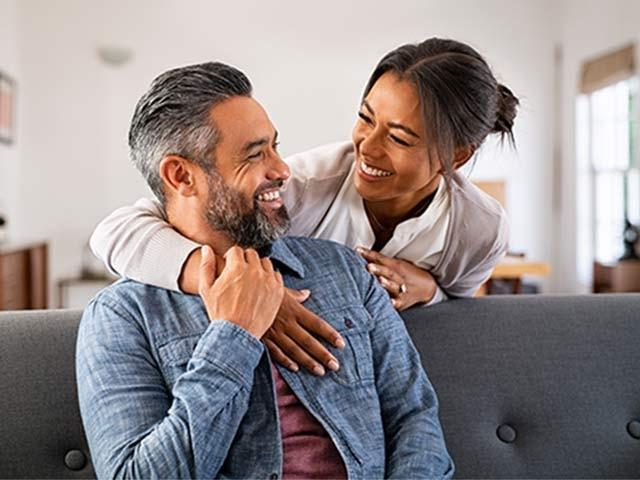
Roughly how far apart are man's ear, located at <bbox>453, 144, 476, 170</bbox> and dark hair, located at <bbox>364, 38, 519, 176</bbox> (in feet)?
0.06

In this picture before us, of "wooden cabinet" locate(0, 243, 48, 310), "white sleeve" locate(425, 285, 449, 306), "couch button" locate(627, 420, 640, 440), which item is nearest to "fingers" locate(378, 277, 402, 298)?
"white sleeve" locate(425, 285, 449, 306)

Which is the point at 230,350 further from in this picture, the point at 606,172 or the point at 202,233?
the point at 606,172

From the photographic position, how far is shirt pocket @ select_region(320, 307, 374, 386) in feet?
5.05

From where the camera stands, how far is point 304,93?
7426mm

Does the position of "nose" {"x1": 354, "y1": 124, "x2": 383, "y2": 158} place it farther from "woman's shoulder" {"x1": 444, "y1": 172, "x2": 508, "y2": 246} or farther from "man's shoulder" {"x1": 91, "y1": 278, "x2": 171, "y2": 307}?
"man's shoulder" {"x1": 91, "y1": 278, "x2": 171, "y2": 307}

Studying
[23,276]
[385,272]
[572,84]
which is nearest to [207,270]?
[385,272]

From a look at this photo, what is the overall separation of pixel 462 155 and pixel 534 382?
0.47 metres

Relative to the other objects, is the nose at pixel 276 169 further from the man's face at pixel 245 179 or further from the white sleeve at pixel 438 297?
the white sleeve at pixel 438 297

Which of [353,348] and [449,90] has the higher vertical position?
[449,90]

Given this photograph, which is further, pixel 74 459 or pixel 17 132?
pixel 17 132

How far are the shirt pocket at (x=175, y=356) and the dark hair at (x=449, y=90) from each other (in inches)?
23.9

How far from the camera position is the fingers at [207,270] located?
1432mm

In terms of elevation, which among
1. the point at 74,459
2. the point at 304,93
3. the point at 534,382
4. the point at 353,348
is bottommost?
the point at 74,459

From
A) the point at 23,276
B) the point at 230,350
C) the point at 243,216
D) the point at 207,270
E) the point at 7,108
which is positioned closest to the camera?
the point at 230,350
